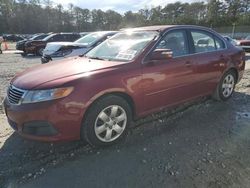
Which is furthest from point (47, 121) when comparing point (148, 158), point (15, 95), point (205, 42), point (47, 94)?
point (205, 42)

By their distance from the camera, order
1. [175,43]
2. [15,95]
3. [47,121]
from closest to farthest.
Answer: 1. [47,121]
2. [15,95]
3. [175,43]

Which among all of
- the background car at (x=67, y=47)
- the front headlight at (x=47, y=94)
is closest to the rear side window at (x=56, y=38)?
the background car at (x=67, y=47)

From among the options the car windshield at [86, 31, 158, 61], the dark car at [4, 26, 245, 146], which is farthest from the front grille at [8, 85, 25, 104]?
the car windshield at [86, 31, 158, 61]

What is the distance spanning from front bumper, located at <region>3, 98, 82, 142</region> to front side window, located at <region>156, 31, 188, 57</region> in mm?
1902

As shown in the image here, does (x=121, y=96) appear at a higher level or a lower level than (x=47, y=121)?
higher

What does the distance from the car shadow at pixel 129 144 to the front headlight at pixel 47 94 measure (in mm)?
769

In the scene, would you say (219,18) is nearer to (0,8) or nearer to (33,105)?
(0,8)

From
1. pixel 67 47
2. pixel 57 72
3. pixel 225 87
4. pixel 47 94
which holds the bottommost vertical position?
pixel 225 87

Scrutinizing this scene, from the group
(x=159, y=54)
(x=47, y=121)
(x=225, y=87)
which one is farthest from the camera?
(x=225, y=87)

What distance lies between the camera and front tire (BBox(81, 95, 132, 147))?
3.74 meters

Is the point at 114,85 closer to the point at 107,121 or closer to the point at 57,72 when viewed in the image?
the point at 107,121

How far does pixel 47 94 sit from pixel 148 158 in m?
1.47

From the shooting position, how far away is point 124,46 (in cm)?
466

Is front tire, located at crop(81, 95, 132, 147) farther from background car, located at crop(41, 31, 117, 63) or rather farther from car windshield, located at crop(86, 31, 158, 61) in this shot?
background car, located at crop(41, 31, 117, 63)
